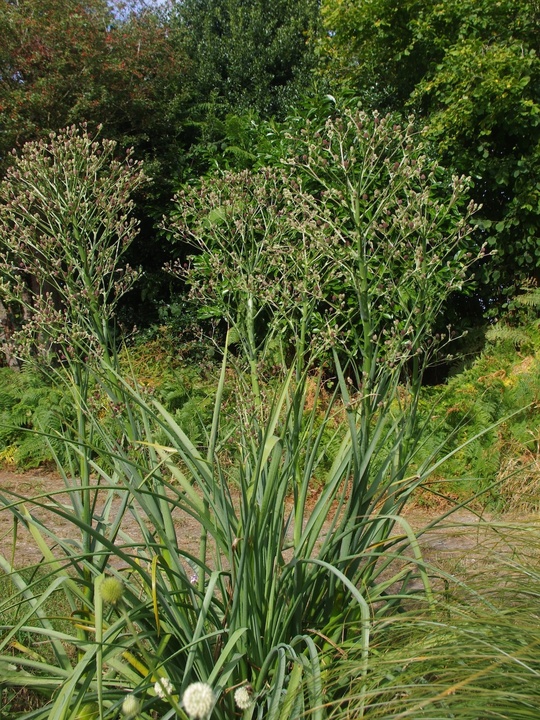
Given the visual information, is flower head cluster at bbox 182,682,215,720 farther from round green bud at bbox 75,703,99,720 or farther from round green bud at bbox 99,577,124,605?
round green bud at bbox 75,703,99,720

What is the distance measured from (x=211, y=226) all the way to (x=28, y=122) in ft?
22.5

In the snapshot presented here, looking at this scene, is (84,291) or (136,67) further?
(136,67)

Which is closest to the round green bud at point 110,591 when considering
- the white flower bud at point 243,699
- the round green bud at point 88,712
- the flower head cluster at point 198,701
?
the flower head cluster at point 198,701

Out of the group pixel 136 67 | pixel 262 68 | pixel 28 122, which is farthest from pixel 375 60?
pixel 28 122

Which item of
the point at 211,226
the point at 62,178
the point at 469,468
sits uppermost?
the point at 62,178

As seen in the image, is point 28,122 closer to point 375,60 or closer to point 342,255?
Answer: point 375,60

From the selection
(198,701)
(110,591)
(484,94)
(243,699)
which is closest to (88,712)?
(243,699)

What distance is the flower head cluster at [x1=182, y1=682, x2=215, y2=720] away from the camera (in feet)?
4.35

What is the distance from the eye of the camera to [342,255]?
284cm

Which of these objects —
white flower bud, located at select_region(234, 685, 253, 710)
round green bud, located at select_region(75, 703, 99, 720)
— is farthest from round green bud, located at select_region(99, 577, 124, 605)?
round green bud, located at select_region(75, 703, 99, 720)

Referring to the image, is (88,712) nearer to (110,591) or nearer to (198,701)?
(110,591)

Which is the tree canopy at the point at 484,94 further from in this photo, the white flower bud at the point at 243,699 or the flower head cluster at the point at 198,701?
the flower head cluster at the point at 198,701

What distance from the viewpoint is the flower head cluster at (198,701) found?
52.2 inches

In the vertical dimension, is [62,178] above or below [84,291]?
above
